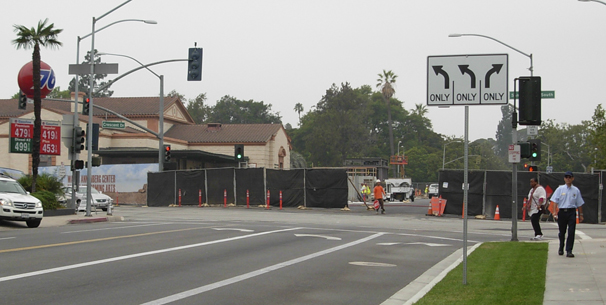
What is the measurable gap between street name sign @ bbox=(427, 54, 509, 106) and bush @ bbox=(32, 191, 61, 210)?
22.6 metres

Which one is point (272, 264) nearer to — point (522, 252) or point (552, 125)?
point (522, 252)

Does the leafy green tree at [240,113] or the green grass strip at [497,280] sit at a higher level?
the leafy green tree at [240,113]

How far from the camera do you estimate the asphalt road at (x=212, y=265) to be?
8.95 metres

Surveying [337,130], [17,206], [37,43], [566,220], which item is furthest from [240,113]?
[566,220]

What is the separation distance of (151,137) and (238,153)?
23298 mm

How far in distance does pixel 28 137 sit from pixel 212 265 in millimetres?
29480

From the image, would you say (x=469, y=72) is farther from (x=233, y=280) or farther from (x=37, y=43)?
(x=37, y=43)

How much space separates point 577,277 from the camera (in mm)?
10344

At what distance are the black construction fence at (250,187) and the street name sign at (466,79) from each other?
26426mm

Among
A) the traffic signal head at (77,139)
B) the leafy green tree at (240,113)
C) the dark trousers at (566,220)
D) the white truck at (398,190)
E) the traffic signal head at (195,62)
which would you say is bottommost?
the white truck at (398,190)

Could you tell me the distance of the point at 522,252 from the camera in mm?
14016

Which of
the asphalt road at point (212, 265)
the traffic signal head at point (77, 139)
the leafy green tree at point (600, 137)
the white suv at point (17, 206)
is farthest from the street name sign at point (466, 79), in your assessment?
the leafy green tree at point (600, 137)

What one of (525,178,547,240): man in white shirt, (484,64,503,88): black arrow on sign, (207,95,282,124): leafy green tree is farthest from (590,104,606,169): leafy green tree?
(207,95,282,124): leafy green tree

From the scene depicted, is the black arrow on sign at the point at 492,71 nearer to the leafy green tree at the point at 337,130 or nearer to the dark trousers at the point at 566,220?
the dark trousers at the point at 566,220
